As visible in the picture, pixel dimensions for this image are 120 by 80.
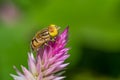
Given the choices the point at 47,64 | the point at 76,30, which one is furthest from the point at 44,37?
the point at 76,30

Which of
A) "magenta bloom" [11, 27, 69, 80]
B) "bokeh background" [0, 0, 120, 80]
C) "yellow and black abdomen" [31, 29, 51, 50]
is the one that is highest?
"bokeh background" [0, 0, 120, 80]

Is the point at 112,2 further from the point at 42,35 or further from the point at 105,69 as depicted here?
the point at 42,35

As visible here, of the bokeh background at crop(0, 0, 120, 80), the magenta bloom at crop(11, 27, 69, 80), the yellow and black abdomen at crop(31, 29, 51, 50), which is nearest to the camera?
the magenta bloom at crop(11, 27, 69, 80)

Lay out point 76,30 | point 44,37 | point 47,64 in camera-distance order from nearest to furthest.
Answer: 1. point 47,64
2. point 44,37
3. point 76,30

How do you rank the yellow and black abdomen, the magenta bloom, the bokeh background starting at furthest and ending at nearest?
the bokeh background < the yellow and black abdomen < the magenta bloom

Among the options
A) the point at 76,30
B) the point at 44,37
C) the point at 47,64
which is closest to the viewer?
the point at 47,64

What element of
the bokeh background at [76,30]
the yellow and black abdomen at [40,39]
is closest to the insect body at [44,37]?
the yellow and black abdomen at [40,39]

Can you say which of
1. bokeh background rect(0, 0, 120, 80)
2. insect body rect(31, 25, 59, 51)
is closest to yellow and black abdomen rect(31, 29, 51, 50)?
insect body rect(31, 25, 59, 51)

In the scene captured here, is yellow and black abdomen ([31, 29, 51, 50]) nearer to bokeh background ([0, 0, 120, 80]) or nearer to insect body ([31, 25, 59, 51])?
insect body ([31, 25, 59, 51])

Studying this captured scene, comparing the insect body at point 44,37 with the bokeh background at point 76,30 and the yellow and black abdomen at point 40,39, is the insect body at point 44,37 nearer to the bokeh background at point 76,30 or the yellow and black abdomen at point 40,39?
the yellow and black abdomen at point 40,39

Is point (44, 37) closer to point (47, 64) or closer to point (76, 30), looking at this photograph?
point (47, 64)
